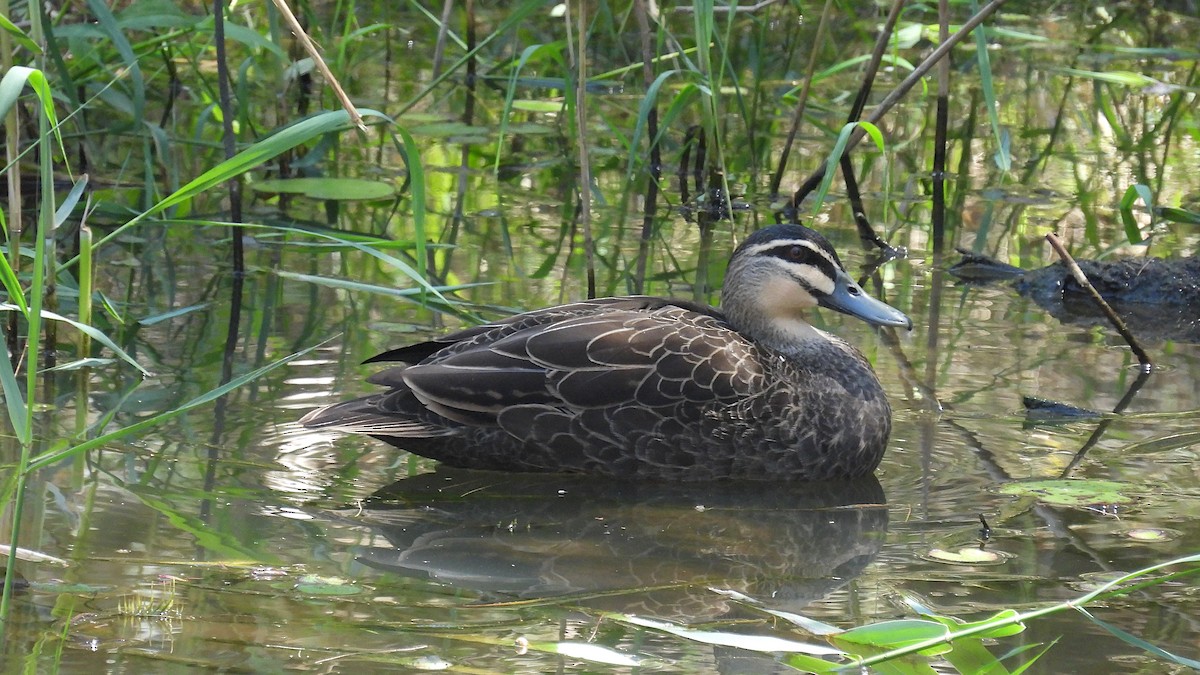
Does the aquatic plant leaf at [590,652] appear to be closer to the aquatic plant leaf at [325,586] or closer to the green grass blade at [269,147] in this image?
the aquatic plant leaf at [325,586]

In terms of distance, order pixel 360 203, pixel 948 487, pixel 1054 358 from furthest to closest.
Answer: pixel 360 203 < pixel 1054 358 < pixel 948 487

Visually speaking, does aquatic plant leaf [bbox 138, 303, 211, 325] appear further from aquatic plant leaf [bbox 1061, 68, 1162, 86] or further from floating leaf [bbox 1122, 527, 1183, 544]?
aquatic plant leaf [bbox 1061, 68, 1162, 86]

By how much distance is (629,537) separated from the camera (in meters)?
4.84

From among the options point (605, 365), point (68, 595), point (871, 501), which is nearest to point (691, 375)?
point (605, 365)

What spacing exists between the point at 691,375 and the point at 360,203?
11.3 ft

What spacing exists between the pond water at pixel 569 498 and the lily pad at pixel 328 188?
0.30 ft

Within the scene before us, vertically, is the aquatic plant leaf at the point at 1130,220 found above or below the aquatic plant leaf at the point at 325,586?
above

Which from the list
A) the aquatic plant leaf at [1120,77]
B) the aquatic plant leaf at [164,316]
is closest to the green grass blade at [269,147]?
the aquatic plant leaf at [164,316]

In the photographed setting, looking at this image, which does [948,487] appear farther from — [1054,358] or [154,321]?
[154,321]

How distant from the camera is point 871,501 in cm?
524

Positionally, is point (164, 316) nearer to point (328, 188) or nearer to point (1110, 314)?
point (328, 188)

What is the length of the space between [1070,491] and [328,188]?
14.7ft

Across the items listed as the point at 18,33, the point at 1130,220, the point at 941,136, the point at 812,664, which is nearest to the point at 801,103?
the point at 941,136

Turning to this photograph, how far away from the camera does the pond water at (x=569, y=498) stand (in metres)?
3.97
